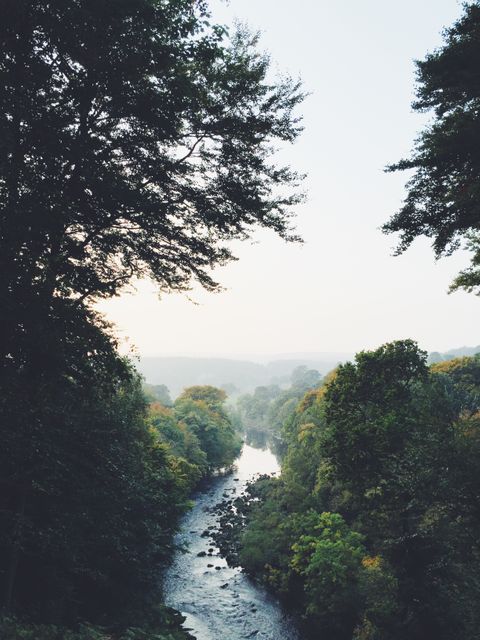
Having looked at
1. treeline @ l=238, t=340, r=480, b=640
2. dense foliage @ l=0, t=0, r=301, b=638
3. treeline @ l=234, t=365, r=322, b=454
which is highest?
dense foliage @ l=0, t=0, r=301, b=638

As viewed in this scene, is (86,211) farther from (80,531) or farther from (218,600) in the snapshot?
(218,600)

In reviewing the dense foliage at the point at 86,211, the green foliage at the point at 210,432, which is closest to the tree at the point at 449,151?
the dense foliage at the point at 86,211

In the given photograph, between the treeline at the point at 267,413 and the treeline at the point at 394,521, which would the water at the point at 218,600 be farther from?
the treeline at the point at 267,413

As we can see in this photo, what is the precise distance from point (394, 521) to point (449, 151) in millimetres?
13703

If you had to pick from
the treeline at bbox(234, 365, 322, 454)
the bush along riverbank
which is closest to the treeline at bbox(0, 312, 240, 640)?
the bush along riverbank

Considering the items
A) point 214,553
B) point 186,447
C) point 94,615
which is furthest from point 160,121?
point 186,447

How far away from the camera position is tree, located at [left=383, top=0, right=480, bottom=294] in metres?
7.86

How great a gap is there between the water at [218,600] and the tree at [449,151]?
15.8 meters

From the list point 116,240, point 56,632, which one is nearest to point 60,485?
point 56,632

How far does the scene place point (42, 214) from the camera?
6055 millimetres

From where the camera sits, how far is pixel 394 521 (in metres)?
14.9

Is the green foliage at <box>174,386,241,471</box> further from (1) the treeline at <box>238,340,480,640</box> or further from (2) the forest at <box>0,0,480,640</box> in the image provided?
(2) the forest at <box>0,0,480,640</box>

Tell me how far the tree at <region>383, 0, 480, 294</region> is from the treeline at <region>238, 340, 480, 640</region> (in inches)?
276

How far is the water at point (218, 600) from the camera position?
16531 millimetres
